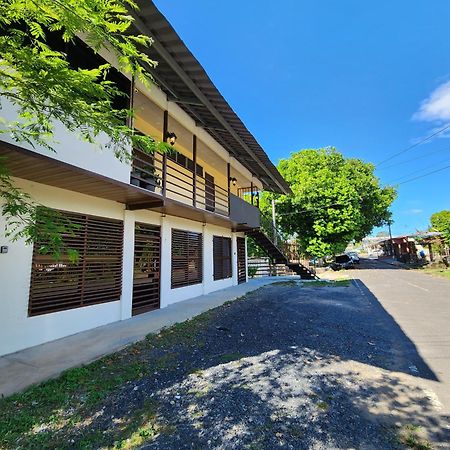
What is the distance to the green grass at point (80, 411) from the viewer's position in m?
2.61

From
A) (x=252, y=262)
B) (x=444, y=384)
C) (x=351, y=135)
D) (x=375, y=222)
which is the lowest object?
(x=444, y=384)

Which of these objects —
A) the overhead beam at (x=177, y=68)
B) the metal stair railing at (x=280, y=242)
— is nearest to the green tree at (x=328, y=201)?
the metal stair railing at (x=280, y=242)

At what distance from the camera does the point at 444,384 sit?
12.7 ft

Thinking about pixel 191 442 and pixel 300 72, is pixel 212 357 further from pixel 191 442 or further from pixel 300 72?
pixel 300 72

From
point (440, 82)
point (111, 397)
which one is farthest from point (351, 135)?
point (111, 397)

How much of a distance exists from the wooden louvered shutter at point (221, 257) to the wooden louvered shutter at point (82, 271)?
254 inches

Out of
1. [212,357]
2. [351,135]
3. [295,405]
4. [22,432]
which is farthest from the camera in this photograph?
[351,135]

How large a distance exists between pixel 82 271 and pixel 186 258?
15.5 feet

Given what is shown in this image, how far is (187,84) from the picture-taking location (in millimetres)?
6988

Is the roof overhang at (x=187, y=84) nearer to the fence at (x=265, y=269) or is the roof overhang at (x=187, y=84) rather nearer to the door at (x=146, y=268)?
the door at (x=146, y=268)

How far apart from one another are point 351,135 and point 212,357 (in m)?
27.7

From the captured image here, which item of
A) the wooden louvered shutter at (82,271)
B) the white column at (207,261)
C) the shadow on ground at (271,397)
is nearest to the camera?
the shadow on ground at (271,397)

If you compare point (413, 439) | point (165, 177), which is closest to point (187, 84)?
point (165, 177)

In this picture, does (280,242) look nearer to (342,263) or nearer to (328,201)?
(328,201)
